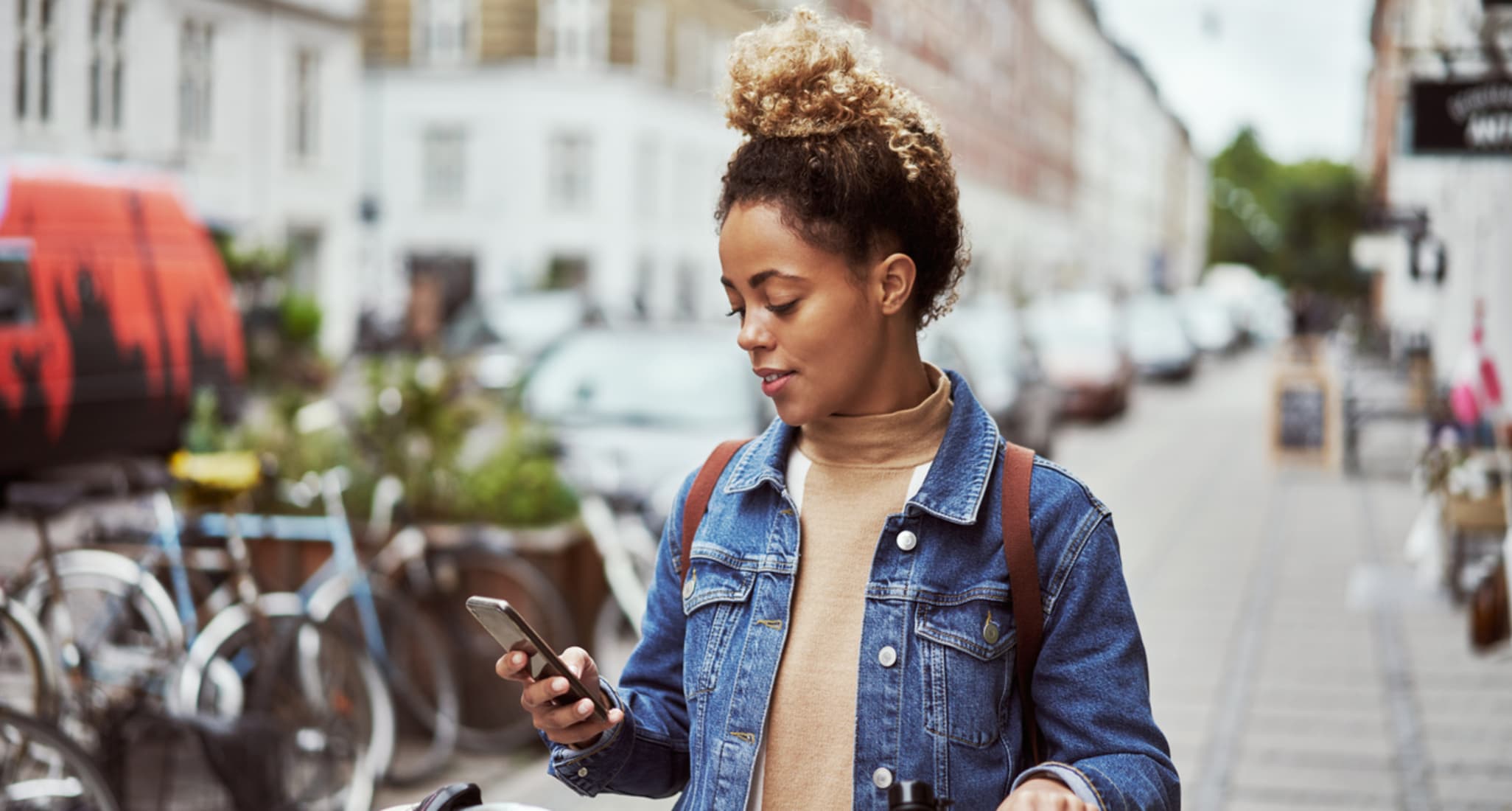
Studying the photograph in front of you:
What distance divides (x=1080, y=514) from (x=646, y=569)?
4973 millimetres

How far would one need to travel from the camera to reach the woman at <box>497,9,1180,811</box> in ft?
6.04

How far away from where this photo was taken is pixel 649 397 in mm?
8680

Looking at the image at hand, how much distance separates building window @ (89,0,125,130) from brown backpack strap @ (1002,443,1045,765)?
15.7ft

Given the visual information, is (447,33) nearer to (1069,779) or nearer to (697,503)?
(697,503)

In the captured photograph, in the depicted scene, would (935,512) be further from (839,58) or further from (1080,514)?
(839,58)

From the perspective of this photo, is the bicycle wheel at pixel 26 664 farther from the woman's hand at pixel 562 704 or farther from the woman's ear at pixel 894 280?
the woman's ear at pixel 894 280

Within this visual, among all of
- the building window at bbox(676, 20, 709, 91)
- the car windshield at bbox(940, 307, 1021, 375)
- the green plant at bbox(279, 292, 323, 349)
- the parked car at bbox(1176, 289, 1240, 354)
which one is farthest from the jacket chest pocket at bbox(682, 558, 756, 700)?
the parked car at bbox(1176, 289, 1240, 354)

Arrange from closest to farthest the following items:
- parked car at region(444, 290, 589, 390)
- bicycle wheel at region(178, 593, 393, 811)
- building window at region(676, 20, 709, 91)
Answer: bicycle wheel at region(178, 593, 393, 811) → parked car at region(444, 290, 589, 390) → building window at region(676, 20, 709, 91)

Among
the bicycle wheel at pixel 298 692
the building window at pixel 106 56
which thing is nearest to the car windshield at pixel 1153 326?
the building window at pixel 106 56

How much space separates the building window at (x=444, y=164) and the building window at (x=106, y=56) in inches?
1190

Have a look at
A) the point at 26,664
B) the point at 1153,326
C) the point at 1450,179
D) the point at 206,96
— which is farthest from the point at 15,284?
the point at 1153,326

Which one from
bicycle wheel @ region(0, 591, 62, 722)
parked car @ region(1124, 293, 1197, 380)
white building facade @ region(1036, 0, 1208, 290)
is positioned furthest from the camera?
white building facade @ region(1036, 0, 1208, 290)

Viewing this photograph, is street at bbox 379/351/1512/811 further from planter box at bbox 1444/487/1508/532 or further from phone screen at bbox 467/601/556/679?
phone screen at bbox 467/601/556/679

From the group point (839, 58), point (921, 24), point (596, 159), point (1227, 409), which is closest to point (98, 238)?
point (839, 58)
